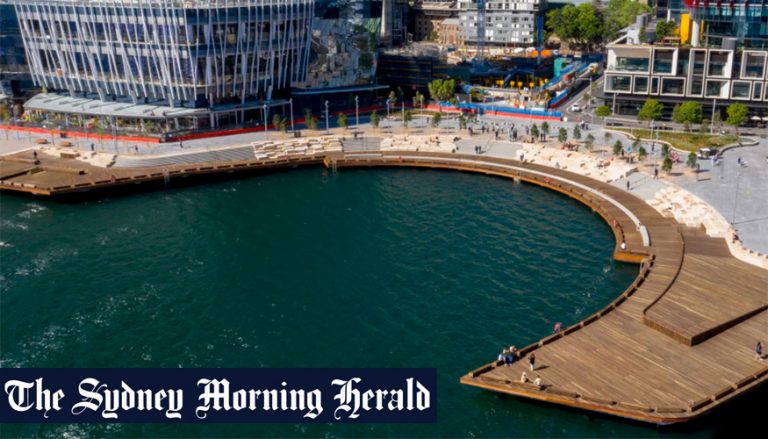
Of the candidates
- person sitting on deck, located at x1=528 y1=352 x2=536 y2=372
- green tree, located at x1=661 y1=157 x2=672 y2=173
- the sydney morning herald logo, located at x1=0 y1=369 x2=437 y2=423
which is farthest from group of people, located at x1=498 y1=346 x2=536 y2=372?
green tree, located at x1=661 y1=157 x2=672 y2=173

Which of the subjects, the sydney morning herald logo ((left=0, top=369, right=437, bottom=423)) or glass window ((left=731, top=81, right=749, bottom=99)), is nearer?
the sydney morning herald logo ((left=0, top=369, right=437, bottom=423))

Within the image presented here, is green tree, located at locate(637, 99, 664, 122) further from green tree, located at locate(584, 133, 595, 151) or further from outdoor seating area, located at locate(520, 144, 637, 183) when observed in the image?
outdoor seating area, located at locate(520, 144, 637, 183)

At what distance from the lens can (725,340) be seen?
73.1 m

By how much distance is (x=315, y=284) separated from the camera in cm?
9244

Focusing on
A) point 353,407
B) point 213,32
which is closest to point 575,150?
point 213,32

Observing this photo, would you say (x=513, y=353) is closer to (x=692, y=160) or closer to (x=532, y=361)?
(x=532, y=361)

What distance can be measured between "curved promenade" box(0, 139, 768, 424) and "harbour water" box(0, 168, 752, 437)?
211 cm

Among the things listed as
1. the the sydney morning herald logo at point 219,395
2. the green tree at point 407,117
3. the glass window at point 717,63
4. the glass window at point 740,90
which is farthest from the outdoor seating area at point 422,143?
the the sydney morning herald logo at point 219,395

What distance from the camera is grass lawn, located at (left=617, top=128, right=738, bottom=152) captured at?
139625mm

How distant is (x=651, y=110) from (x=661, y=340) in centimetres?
9372

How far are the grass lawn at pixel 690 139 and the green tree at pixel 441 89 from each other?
1890 inches

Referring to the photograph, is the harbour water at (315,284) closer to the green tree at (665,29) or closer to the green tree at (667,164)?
the green tree at (667,164)

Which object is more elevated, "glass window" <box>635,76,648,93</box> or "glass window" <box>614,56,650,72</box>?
"glass window" <box>614,56,650,72</box>

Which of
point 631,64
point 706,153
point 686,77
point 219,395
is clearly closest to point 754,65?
point 686,77
